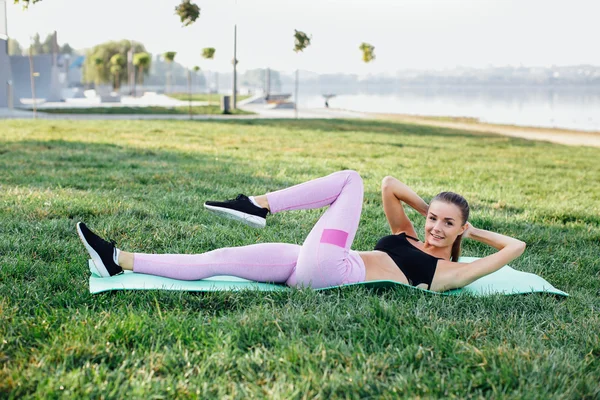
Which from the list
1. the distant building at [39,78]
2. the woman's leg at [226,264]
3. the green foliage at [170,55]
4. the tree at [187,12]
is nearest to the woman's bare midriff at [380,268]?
the woman's leg at [226,264]

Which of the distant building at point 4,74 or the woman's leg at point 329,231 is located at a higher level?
the distant building at point 4,74

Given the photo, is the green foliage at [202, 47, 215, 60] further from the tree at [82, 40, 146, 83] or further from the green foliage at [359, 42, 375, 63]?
the tree at [82, 40, 146, 83]

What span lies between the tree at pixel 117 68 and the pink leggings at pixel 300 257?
165 feet

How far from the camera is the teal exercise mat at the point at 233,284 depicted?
9.67 ft

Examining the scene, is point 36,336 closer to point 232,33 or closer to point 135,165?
point 135,165

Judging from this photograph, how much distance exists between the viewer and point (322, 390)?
2.01 meters

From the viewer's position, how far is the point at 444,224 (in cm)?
326

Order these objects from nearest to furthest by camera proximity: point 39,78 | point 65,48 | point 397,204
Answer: point 397,204, point 39,78, point 65,48

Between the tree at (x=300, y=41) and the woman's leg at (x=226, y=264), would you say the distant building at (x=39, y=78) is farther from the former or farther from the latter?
the woman's leg at (x=226, y=264)

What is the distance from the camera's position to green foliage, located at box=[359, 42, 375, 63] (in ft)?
104

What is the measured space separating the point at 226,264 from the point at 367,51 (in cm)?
3016

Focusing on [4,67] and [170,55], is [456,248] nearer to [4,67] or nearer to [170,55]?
[4,67]

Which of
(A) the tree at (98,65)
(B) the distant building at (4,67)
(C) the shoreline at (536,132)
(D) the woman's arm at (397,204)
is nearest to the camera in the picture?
(D) the woman's arm at (397,204)

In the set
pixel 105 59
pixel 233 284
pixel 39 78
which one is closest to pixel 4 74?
pixel 39 78
